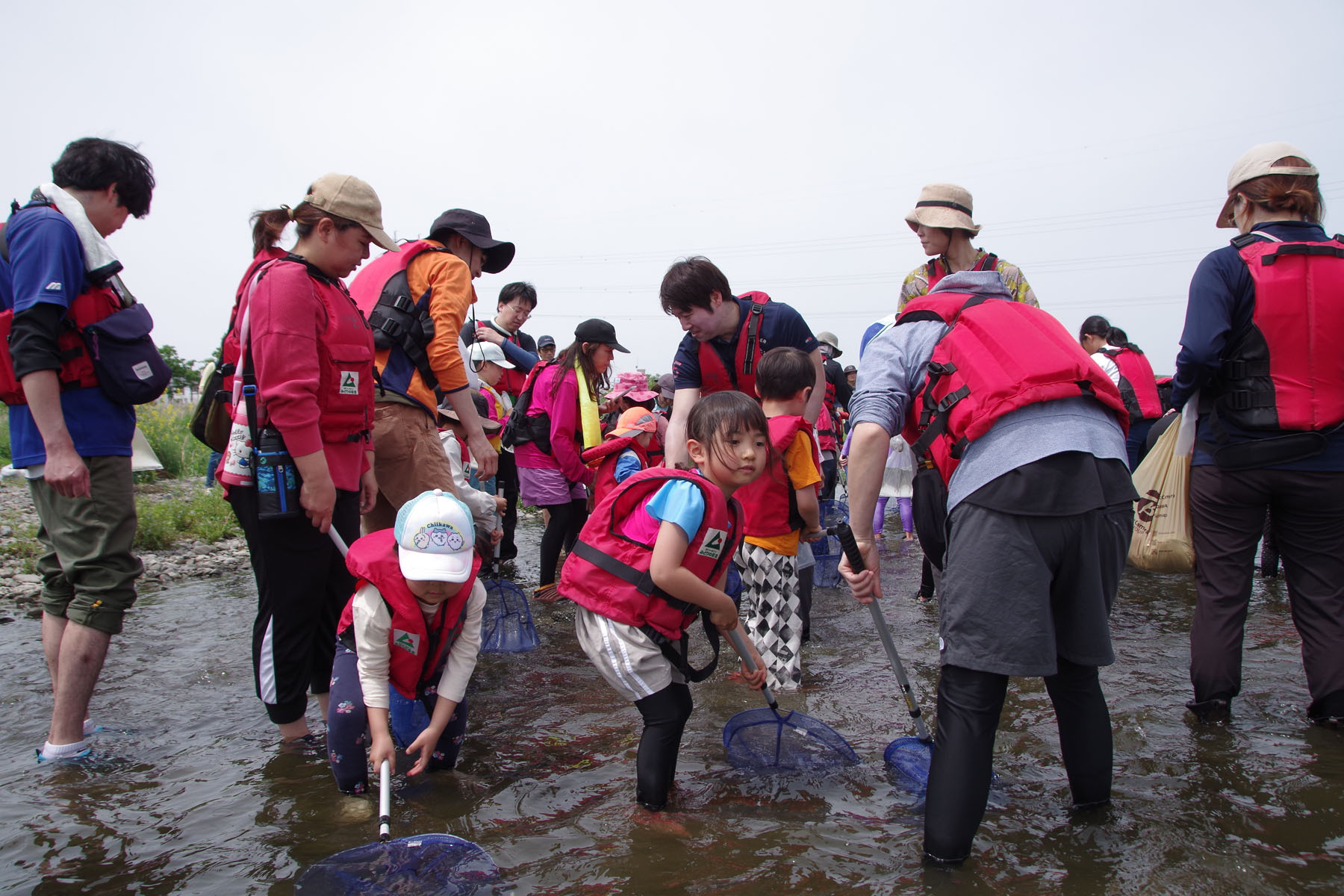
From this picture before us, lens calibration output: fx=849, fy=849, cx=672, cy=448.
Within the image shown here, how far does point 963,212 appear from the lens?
350 cm

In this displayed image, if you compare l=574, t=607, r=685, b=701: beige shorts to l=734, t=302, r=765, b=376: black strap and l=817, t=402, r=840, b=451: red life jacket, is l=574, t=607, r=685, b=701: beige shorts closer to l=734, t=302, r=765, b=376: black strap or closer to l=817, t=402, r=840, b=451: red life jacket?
l=734, t=302, r=765, b=376: black strap

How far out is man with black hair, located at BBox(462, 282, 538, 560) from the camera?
23.1 feet

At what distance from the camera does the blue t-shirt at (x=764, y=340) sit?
4230mm

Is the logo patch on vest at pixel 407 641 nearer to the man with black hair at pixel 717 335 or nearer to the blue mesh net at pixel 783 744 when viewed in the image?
the blue mesh net at pixel 783 744

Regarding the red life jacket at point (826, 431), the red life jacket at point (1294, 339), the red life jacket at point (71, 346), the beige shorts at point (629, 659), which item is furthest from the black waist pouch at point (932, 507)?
the red life jacket at point (826, 431)

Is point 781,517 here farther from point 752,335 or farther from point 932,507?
point 932,507

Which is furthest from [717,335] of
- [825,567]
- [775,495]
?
[825,567]

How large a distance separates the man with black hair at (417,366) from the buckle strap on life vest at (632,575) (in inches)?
51.5

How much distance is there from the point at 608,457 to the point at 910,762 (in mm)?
2665

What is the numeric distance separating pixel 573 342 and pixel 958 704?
13.4 feet

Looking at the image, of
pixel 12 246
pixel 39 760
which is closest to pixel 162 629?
pixel 39 760

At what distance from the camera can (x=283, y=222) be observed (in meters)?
3.26

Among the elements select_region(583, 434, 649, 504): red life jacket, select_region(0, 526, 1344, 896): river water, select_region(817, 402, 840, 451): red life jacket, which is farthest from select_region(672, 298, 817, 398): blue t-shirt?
select_region(817, 402, 840, 451): red life jacket

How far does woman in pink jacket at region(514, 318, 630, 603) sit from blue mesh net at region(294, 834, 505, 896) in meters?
3.43
